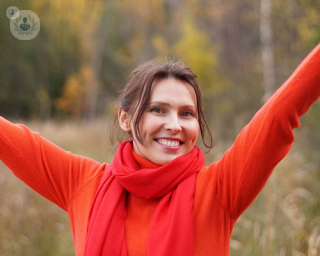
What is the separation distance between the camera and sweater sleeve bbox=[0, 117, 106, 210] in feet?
5.23

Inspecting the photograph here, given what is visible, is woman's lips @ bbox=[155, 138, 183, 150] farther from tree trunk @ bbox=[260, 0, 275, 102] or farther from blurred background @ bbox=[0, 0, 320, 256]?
tree trunk @ bbox=[260, 0, 275, 102]

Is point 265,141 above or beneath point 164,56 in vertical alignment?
beneath

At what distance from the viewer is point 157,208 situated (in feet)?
4.83

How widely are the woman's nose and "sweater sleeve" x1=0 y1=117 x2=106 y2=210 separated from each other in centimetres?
37

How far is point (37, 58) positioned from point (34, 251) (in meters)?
20.8

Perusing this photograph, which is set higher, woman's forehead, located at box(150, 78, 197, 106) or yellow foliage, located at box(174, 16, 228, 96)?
yellow foliage, located at box(174, 16, 228, 96)

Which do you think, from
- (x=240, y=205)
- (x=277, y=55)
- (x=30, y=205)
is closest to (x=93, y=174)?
(x=240, y=205)

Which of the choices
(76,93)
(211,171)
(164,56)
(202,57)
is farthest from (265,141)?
(76,93)

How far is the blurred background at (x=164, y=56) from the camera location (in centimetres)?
360

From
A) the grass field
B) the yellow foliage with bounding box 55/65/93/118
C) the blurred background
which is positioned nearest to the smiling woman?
the blurred background

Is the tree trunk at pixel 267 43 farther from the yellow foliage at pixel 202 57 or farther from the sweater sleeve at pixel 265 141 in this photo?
the sweater sleeve at pixel 265 141

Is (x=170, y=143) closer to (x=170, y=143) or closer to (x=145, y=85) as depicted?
(x=170, y=143)

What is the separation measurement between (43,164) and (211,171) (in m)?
0.65

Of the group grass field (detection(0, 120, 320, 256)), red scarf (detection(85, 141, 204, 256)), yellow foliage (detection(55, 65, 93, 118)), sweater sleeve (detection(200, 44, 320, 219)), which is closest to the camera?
sweater sleeve (detection(200, 44, 320, 219))
